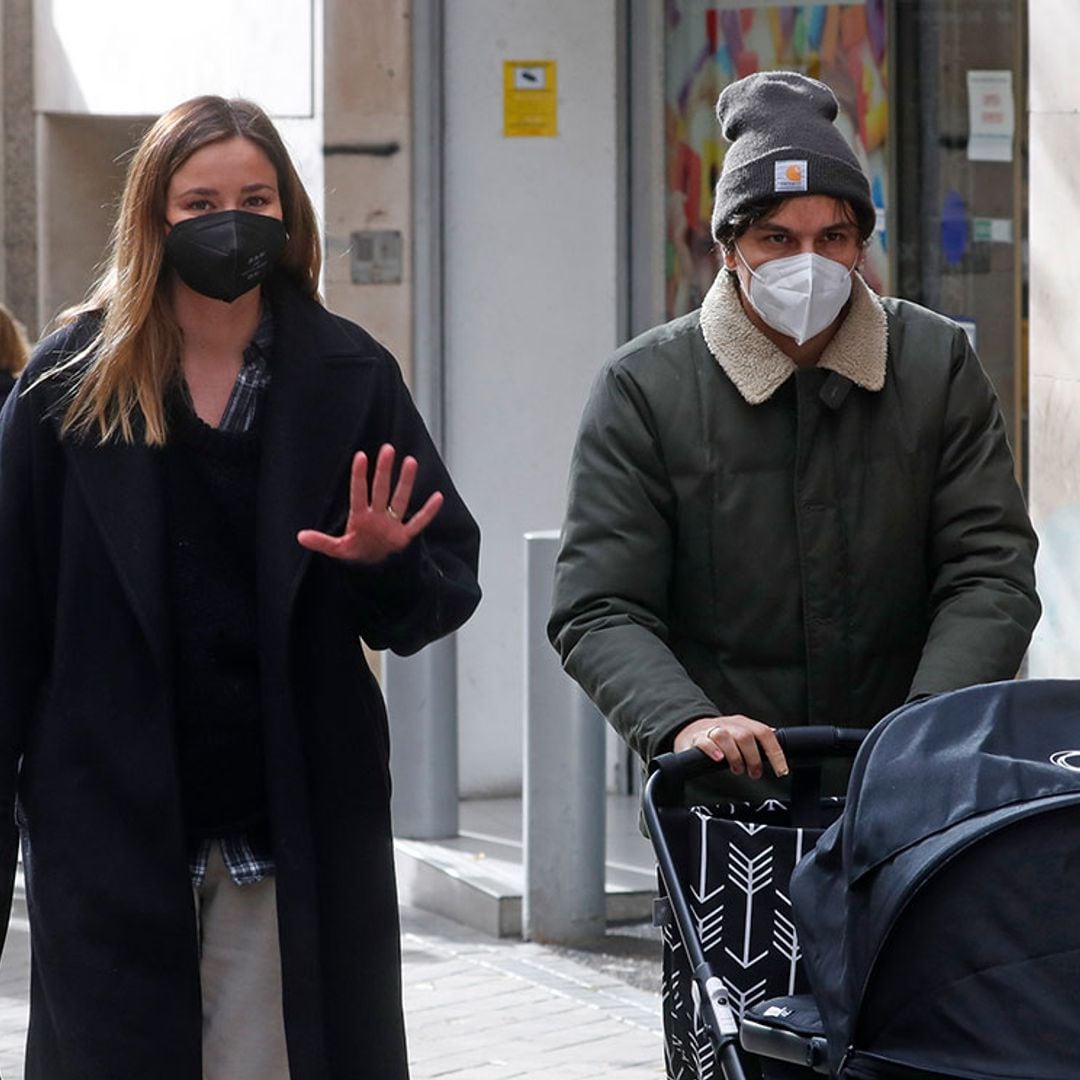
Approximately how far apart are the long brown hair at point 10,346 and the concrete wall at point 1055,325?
3425mm

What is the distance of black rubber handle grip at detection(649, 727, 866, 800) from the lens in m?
3.50

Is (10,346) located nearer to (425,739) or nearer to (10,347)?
(10,347)

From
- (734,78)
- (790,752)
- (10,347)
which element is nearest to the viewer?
(790,752)

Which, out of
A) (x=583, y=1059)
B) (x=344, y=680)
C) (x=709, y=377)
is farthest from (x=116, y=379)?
(x=583, y=1059)

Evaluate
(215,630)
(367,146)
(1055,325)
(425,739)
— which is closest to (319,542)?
(215,630)

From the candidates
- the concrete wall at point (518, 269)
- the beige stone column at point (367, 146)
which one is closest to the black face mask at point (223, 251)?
the beige stone column at point (367, 146)

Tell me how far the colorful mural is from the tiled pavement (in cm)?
257

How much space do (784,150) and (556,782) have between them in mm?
3957

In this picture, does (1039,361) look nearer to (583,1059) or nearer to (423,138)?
(583,1059)

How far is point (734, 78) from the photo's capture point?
9.16 metres

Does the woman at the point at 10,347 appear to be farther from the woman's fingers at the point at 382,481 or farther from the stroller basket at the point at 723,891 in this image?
the stroller basket at the point at 723,891

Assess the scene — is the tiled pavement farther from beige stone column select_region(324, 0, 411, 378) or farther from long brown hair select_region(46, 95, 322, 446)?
long brown hair select_region(46, 95, 322, 446)

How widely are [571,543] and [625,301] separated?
220 inches

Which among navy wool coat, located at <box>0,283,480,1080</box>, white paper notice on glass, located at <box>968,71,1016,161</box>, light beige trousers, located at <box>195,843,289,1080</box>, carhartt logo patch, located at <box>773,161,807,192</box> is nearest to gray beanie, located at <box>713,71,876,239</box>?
carhartt logo patch, located at <box>773,161,807,192</box>
